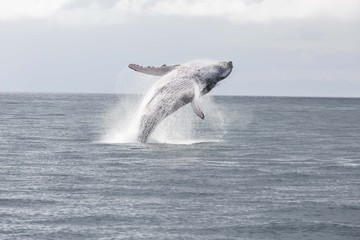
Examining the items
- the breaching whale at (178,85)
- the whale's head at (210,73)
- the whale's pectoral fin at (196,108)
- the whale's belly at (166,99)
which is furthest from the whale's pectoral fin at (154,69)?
the whale's pectoral fin at (196,108)

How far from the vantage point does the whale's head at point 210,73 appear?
3299cm

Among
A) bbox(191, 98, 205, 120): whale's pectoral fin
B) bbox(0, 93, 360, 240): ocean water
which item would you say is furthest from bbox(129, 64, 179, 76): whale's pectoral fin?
bbox(0, 93, 360, 240): ocean water

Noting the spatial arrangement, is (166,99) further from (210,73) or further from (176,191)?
(176,191)

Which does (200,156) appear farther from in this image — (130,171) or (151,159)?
(130,171)

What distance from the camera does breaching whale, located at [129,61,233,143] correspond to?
32.6 m

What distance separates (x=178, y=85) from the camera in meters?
32.7

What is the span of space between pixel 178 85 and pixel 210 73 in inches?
61.2

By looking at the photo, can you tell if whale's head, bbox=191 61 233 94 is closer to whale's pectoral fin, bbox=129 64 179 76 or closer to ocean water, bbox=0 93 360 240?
whale's pectoral fin, bbox=129 64 179 76

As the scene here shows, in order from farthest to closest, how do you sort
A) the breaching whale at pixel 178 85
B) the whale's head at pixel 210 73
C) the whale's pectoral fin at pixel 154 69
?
the whale's head at pixel 210 73 → the breaching whale at pixel 178 85 → the whale's pectoral fin at pixel 154 69

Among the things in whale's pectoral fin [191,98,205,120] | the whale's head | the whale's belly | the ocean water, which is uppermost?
the whale's head

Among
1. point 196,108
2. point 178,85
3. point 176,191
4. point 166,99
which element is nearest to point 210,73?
point 178,85

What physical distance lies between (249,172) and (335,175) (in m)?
3.16

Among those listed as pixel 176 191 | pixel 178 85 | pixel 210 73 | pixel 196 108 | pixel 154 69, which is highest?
pixel 154 69

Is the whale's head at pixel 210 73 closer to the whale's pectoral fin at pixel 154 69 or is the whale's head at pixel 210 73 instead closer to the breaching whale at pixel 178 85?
the breaching whale at pixel 178 85
